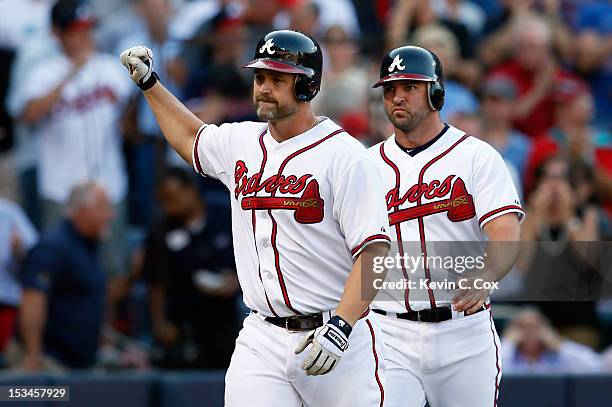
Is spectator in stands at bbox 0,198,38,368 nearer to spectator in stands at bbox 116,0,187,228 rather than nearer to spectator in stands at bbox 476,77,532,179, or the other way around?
spectator in stands at bbox 116,0,187,228

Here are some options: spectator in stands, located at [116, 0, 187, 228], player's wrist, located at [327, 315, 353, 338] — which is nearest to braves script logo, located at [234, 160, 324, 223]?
player's wrist, located at [327, 315, 353, 338]

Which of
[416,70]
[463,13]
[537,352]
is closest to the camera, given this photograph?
[416,70]

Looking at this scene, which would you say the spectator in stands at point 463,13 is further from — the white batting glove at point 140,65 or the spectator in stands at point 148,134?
the white batting glove at point 140,65

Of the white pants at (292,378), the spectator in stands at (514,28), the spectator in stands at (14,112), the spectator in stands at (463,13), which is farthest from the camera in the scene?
the spectator in stands at (463,13)

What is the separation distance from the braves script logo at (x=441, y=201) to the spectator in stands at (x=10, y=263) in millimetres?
3606

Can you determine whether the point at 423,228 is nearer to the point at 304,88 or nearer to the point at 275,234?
the point at 275,234

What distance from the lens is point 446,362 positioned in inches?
212

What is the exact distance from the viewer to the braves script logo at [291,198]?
Result: 15.5ft

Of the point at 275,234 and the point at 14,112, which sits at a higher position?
the point at 14,112

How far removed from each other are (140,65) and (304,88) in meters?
0.77

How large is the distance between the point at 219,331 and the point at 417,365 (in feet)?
9.42

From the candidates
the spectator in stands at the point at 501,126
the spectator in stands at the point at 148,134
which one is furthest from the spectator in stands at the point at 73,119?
the spectator in stands at the point at 501,126

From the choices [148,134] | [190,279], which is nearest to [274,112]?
[190,279]

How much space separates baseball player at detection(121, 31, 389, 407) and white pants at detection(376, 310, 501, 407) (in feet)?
1.75
